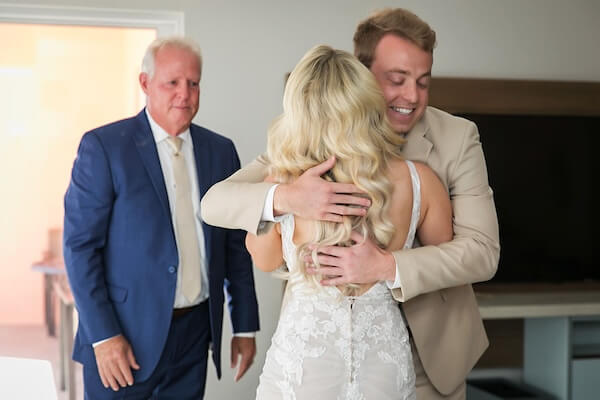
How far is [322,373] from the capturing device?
1689mm

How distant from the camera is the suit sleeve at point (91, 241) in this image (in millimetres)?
2387

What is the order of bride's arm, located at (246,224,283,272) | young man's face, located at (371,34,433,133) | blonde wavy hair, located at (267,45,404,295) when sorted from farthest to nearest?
young man's face, located at (371,34,433,133) → bride's arm, located at (246,224,283,272) → blonde wavy hair, located at (267,45,404,295)

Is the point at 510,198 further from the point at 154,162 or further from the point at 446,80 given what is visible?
the point at 154,162

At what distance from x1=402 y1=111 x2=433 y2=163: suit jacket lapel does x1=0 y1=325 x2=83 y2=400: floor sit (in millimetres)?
2841

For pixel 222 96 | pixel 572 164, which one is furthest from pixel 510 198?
pixel 222 96

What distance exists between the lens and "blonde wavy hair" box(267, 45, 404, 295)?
5.34 feet

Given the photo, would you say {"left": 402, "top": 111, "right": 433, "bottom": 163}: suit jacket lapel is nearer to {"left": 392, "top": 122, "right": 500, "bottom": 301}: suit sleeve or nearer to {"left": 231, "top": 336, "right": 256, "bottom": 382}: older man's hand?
{"left": 392, "top": 122, "right": 500, "bottom": 301}: suit sleeve

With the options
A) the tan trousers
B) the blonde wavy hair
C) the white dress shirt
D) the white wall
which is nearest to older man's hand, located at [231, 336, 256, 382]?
the white dress shirt

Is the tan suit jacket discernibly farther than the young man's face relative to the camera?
No

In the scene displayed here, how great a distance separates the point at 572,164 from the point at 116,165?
2874 millimetres

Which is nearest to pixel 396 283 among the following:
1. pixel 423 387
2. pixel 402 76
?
pixel 423 387

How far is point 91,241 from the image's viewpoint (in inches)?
94.9

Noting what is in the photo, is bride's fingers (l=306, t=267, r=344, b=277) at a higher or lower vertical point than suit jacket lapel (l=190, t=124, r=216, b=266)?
lower

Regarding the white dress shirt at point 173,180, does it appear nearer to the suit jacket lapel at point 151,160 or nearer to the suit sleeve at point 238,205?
the suit jacket lapel at point 151,160
